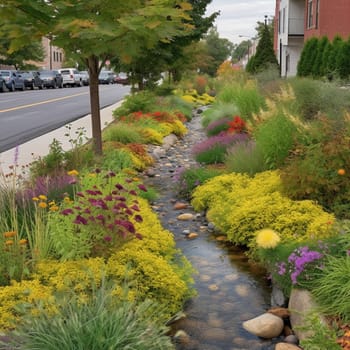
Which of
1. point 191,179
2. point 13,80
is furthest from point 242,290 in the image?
point 13,80

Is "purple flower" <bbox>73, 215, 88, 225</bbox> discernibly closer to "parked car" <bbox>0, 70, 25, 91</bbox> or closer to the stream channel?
the stream channel

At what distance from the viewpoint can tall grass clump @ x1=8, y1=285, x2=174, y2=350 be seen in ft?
10.7

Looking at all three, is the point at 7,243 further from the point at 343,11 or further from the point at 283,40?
the point at 283,40

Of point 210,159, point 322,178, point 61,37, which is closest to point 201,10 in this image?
point 210,159

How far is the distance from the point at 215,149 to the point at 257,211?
174 inches

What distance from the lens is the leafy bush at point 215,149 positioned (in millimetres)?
10648

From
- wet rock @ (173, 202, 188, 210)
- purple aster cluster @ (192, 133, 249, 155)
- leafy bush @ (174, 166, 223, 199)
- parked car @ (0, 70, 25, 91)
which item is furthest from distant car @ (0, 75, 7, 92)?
wet rock @ (173, 202, 188, 210)

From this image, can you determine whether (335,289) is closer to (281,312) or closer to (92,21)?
(281,312)

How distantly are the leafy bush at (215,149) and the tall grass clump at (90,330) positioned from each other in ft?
23.2

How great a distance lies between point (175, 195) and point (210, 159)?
1.76 m

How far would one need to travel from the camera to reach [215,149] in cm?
1082

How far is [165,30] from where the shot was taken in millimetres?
4859

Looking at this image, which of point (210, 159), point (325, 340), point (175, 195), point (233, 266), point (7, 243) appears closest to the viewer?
point (325, 340)

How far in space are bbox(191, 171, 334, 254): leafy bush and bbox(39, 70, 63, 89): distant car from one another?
1761 inches
